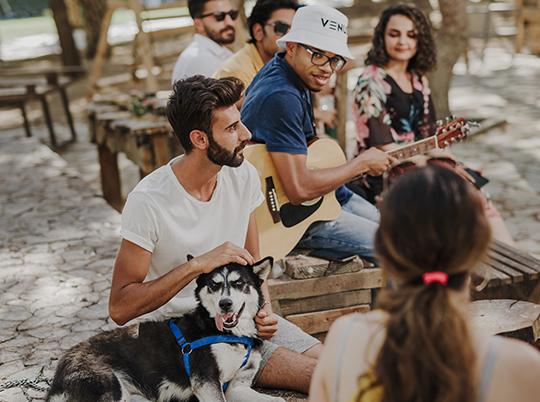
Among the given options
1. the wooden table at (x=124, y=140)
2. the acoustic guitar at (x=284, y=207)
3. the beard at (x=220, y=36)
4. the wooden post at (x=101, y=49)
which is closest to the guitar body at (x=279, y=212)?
the acoustic guitar at (x=284, y=207)

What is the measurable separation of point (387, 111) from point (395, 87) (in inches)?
7.1

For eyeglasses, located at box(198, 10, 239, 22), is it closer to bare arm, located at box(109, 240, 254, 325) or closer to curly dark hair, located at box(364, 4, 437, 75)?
curly dark hair, located at box(364, 4, 437, 75)

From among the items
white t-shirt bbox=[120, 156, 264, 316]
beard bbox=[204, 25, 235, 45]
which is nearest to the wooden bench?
white t-shirt bbox=[120, 156, 264, 316]

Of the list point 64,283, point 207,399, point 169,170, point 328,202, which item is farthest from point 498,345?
point 64,283

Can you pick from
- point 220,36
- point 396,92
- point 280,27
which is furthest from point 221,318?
point 220,36

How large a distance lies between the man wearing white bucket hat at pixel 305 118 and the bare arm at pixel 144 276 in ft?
3.54

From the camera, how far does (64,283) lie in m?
4.61

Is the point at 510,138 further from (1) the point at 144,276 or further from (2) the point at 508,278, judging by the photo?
(1) the point at 144,276

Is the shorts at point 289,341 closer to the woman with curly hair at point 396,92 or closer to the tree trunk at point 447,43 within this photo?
the woman with curly hair at point 396,92

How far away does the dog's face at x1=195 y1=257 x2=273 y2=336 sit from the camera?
2.56 meters

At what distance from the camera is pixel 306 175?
3648 mm

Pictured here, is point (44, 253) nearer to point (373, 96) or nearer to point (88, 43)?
point (373, 96)

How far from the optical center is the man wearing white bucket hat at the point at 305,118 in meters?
3.58

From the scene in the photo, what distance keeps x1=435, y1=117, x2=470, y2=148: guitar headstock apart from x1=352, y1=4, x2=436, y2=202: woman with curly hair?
0.22 m
